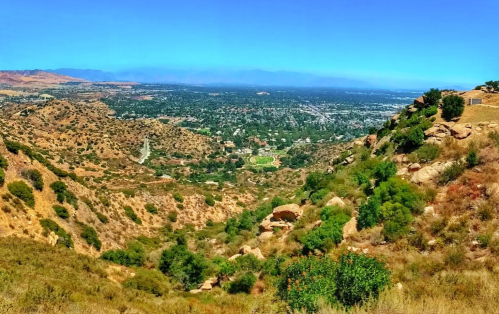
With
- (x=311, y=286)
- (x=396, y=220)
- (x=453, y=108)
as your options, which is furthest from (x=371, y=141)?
(x=311, y=286)

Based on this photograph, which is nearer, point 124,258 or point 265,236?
point 124,258

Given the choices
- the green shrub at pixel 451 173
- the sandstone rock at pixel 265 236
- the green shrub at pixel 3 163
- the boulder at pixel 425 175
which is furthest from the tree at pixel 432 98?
the green shrub at pixel 3 163

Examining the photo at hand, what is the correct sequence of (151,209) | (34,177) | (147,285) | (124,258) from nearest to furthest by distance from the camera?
(147,285)
(124,258)
(34,177)
(151,209)

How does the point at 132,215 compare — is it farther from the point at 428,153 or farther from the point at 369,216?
the point at 428,153

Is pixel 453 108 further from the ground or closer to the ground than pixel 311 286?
further from the ground

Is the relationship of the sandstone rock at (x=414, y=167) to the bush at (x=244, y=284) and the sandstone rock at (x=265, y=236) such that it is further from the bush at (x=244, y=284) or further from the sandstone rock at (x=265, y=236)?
the bush at (x=244, y=284)

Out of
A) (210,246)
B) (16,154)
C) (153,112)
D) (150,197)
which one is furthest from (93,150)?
(153,112)
